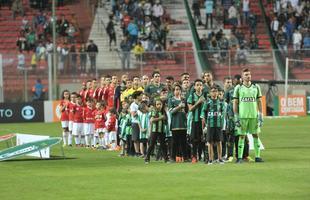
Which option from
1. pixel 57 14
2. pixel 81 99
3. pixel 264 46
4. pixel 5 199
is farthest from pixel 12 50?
pixel 5 199

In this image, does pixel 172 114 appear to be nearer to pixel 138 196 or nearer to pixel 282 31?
pixel 138 196

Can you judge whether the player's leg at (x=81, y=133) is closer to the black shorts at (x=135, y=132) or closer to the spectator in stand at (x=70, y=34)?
the black shorts at (x=135, y=132)

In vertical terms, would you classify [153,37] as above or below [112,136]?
above

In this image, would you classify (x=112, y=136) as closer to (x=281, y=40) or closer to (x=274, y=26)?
(x=281, y=40)

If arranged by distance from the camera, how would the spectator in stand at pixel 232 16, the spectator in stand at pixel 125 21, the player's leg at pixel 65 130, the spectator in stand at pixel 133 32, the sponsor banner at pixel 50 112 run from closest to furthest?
1. the player's leg at pixel 65 130
2. the sponsor banner at pixel 50 112
3. the spectator in stand at pixel 133 32
4. the spectator in stand at pixel 125 21
5. the spectator in stand at pixel 232 16

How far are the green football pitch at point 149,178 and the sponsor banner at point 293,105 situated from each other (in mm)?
21631

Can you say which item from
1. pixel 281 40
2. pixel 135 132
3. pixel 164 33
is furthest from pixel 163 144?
pixel 281 40

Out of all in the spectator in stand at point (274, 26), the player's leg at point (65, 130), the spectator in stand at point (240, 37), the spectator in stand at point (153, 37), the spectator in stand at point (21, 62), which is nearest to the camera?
the player's leg at point (65, 130)

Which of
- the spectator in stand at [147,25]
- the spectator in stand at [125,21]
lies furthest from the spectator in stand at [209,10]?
the spectator in stand at [125,21]

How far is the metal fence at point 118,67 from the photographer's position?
47.3 meters

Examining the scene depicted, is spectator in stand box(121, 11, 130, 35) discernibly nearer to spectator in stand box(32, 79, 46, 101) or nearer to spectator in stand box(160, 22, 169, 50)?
spectator in stand box(160, 22, 169, 50)

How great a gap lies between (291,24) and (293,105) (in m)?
6.91

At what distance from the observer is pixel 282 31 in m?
55.2

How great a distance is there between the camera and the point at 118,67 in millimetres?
48094
